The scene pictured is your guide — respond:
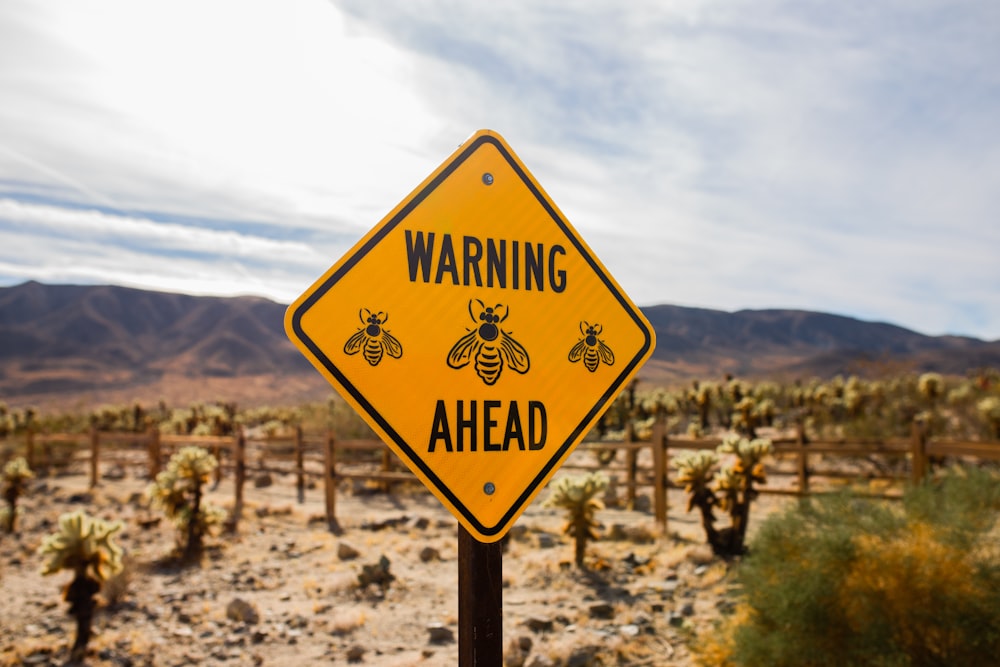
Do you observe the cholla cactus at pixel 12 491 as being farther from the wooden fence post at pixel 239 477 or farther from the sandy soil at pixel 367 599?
the wooden fence post at pixel 239 477

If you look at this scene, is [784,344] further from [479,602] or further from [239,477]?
[479,602]

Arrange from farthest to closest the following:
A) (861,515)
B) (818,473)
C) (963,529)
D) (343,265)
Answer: (818,473) < (861,515) < (963,529) < (343,265)

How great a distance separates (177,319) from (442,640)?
132 metres

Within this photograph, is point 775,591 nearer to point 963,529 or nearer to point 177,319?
point 963,529

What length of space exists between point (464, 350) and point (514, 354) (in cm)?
15

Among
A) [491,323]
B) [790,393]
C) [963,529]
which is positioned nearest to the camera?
[491,323]

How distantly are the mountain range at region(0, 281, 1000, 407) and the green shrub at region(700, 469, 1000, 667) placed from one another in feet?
228

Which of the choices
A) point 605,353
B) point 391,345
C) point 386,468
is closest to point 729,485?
point 605,353

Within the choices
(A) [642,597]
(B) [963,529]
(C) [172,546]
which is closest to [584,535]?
(A) [642,597]

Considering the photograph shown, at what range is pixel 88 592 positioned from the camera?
22.5ft

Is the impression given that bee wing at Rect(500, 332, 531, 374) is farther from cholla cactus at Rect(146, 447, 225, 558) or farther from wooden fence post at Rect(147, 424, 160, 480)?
wooden fence post at Rect(147, 424, 160, 480)

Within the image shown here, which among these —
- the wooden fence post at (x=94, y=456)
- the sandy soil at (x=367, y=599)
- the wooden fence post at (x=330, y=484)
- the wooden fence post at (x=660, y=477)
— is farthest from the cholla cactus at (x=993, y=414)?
the wooden fence post at (x=94, y=456)

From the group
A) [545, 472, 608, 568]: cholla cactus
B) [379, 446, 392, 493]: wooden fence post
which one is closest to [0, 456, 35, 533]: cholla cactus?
[379, 446, 392, 493]: wooden fence post

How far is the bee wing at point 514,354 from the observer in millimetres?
1838
